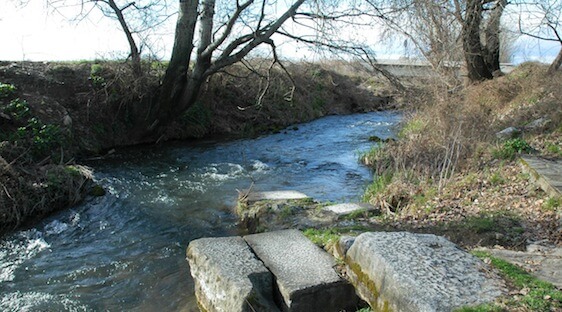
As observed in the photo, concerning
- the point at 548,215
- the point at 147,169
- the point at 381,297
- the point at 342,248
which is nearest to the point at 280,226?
the point at 342,248

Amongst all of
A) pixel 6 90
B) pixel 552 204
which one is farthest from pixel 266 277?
pixel 6 90

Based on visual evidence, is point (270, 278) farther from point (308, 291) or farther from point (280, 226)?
point (280, 226)

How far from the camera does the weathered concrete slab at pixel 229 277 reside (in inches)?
144

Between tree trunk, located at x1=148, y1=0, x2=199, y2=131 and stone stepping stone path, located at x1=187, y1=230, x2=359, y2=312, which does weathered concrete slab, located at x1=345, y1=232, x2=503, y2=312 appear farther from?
→ tree trunk, located at x1=148, y1=0, x2=199, y2=131

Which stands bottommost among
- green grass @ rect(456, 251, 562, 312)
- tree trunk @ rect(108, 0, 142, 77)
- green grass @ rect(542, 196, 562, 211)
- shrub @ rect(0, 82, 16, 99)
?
green grass @ rect(542, 196, 562, 211)

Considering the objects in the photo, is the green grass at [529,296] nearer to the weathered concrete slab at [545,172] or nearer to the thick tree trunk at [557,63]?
the weathered concrete slab at [545,172]

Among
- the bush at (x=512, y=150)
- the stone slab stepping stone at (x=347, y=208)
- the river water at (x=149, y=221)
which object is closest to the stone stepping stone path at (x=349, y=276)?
the river water at (x=149, y=221)

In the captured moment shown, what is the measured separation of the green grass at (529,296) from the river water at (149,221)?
114 inches

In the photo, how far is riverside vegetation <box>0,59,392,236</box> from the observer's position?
748 centimetres

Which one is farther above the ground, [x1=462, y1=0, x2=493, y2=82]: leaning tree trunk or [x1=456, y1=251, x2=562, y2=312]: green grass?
[x1=462, y1=0, x2=493, y2=82]: leaning tree trunk

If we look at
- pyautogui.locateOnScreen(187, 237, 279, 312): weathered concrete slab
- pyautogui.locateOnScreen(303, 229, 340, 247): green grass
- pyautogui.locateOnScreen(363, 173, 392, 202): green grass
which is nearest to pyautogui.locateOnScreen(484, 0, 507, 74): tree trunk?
pyautogui.locateOnScreen(363, 173, 392, 202): green grass

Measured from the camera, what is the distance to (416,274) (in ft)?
10.8

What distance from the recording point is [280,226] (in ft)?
20.6

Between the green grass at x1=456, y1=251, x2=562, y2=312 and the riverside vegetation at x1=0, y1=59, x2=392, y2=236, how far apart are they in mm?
6504
